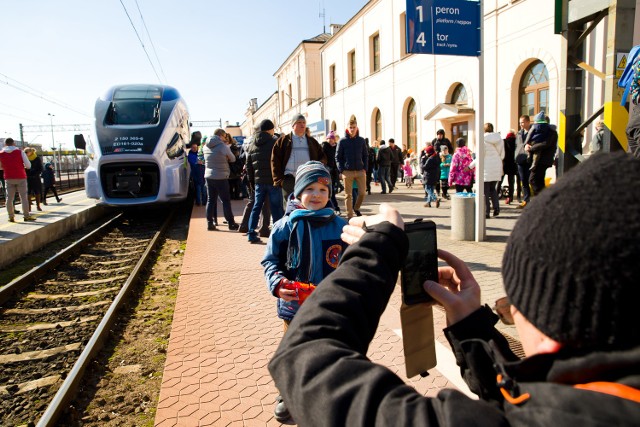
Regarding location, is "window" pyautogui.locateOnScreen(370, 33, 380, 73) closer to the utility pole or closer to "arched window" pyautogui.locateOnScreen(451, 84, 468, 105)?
"arched window" pyautogui.locateOnScreen(451, 84, 468, 105)

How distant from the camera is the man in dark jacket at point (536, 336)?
0.65 meters

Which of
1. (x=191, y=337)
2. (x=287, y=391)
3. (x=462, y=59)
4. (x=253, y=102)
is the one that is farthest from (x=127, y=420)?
(x=253, y=102)

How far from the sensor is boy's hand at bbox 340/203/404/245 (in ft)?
3.60

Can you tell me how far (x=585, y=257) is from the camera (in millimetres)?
671

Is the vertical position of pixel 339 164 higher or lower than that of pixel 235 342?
higher

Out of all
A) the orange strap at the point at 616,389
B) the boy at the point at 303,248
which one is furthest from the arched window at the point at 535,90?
the orange strap at the point at 616,389

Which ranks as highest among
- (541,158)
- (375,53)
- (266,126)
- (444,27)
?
(375,53)

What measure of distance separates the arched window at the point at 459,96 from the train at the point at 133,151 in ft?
35.9

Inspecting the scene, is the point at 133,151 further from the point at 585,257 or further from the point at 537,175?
the point at 585,257

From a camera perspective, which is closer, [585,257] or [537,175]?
[585,257]

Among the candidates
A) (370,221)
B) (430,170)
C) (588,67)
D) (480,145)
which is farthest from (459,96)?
(370,221)

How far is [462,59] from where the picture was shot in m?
16.6

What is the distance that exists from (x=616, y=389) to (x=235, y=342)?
11.6 ft

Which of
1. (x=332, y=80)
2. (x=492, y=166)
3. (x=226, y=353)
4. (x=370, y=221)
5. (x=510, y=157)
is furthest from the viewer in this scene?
(x=332, y=80)
